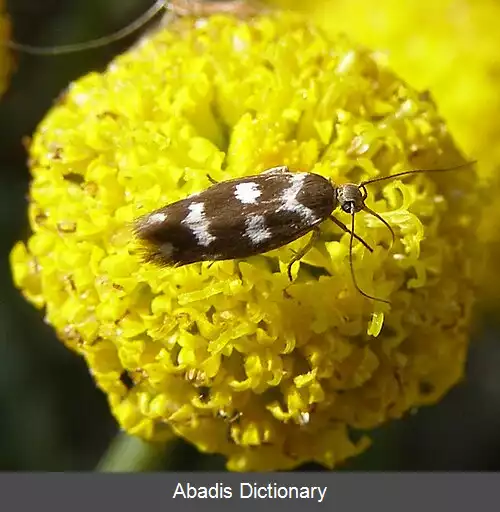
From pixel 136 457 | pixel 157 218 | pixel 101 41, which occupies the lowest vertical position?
pixel 136 457

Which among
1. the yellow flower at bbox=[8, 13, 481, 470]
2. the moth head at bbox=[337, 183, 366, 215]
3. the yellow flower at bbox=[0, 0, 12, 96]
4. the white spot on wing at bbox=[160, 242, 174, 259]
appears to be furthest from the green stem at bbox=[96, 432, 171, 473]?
the yellow flower at bbox=[0, 0, 12, 96]

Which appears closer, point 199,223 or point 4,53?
point 199,223

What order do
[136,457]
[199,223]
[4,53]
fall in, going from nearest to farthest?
[199,223] → [136,457] → [4,53]

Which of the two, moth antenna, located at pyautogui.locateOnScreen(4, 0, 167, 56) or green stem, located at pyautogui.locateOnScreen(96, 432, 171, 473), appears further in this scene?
moth antenna, located at pyautogui.locateOnScreen(4, 0, 167, 56)

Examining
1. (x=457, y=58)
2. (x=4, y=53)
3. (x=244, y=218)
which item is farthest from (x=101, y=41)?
(x=244, y=218)

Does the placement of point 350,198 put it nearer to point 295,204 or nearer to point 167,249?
point 295,204

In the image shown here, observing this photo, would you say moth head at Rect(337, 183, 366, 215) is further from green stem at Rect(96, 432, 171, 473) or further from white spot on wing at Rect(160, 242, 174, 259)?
green stem at Rect(96, 432, 171, 473)
